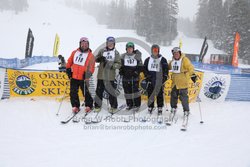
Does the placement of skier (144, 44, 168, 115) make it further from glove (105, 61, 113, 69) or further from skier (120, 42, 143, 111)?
glove (105, 61, 113, 69)

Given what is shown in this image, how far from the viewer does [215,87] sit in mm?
8539

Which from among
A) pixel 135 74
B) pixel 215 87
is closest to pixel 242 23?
pixel 215 87

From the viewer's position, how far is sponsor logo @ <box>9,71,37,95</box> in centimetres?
750

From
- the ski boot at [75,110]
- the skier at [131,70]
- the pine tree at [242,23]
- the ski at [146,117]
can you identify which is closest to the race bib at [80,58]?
the skier at [131,70]

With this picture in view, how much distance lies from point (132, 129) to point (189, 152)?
1612mm

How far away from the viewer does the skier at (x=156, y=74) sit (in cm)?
659

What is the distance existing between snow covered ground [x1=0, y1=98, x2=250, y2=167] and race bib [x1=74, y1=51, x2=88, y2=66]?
1.56 metres

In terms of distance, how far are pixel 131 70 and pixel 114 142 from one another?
2.38 m

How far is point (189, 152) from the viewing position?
4.73 m

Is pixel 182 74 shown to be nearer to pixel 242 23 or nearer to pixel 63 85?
pixel 63 85

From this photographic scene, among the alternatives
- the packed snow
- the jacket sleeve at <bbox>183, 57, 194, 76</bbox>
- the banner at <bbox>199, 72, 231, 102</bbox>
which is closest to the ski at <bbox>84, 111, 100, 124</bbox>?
the packed snow

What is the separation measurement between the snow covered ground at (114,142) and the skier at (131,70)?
1.01 m

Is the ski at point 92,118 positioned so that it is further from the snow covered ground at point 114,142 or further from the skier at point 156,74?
the skier at point 156,74

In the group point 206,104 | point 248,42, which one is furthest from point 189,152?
point 248,42
